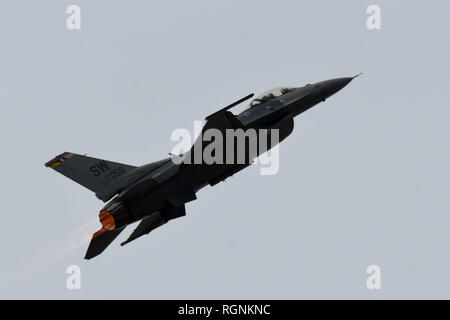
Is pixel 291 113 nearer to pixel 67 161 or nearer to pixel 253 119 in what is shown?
pixel 253 119

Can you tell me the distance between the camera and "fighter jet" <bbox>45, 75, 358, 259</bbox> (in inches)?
1060

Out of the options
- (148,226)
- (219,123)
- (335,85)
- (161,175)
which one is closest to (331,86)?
(335,85)

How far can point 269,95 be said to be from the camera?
29938 mm

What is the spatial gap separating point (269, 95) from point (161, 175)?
5.47 m

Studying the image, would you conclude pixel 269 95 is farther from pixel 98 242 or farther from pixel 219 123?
pixel 98 242

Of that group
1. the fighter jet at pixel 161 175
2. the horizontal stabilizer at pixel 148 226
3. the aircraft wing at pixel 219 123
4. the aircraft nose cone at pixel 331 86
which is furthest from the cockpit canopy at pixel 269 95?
the horizontal stabilizer at pixel 148 226

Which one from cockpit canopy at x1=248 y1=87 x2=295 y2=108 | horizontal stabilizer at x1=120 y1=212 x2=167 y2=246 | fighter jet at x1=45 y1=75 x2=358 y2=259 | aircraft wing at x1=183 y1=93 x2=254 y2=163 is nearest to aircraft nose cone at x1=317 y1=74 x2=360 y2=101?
fighter jet at x1=45 y1=75 x2=358 y2=259

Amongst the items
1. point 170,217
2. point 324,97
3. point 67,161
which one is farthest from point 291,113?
point 67,161

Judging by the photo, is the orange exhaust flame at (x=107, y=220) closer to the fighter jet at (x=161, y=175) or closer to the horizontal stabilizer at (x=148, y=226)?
the fighter jet at (x=161, y=175)

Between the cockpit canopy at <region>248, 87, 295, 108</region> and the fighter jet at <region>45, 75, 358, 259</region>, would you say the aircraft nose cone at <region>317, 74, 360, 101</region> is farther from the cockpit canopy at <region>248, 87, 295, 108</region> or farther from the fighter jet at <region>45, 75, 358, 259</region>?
the cockpit canopy at <region>248, 87, 295, 108</region>

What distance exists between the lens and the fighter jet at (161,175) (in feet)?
88.3

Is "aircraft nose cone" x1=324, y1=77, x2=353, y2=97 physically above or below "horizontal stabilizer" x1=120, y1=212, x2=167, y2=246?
above

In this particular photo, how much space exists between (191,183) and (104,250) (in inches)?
156

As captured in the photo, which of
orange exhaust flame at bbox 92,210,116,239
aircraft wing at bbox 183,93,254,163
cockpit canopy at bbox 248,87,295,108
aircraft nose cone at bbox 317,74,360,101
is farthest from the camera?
aircraft nose cone at bbox 317,74,360,101
